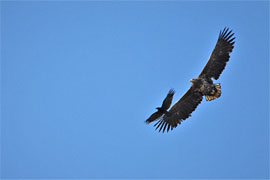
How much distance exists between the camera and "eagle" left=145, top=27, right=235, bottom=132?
17094 mm

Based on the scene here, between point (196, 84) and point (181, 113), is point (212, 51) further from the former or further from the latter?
point (181, 113)

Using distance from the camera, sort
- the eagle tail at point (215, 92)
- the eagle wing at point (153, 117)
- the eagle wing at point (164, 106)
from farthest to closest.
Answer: the eagle wing at point (153, 117)
the eagle tail at point (215, 92)
the eagle wing at point (164, 106)

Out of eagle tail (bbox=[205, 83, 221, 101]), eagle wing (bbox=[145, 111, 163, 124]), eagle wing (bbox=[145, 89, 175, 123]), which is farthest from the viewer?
eagle wing (bbox=[145, 111, 163, 124])

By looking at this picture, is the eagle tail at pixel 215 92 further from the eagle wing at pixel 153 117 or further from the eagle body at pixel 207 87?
the eagle wing at pixel 153 117

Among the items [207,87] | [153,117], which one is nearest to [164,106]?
[153,117]

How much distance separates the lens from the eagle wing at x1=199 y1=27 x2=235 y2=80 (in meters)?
17.1

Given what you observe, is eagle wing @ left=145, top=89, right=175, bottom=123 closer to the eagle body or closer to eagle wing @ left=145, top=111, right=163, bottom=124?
eagle wing @ left=145, top=111, right=163, bottom=124

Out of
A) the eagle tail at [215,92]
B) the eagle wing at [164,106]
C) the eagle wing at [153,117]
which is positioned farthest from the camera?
the eagle wing at [153,117]

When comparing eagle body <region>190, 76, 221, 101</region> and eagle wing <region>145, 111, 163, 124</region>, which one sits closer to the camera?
eagle body <region>190, 76, 221, 101</region>

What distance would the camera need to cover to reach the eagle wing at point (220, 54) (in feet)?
56.0

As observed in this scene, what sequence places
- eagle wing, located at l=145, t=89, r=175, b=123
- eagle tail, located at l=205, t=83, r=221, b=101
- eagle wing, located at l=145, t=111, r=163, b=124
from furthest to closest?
eagle wing, located at l=145, t=111, r=163, b=124 → eagle tail, located at l=205, t=83, r=221, b=101 → eagle wing, located at l=145, t=89, r=175, b=123

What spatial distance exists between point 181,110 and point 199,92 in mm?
1191

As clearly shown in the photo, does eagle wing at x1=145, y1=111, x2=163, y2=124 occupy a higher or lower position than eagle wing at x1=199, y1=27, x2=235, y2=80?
lower

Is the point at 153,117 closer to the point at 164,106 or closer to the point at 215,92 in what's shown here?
the point at 164,106
